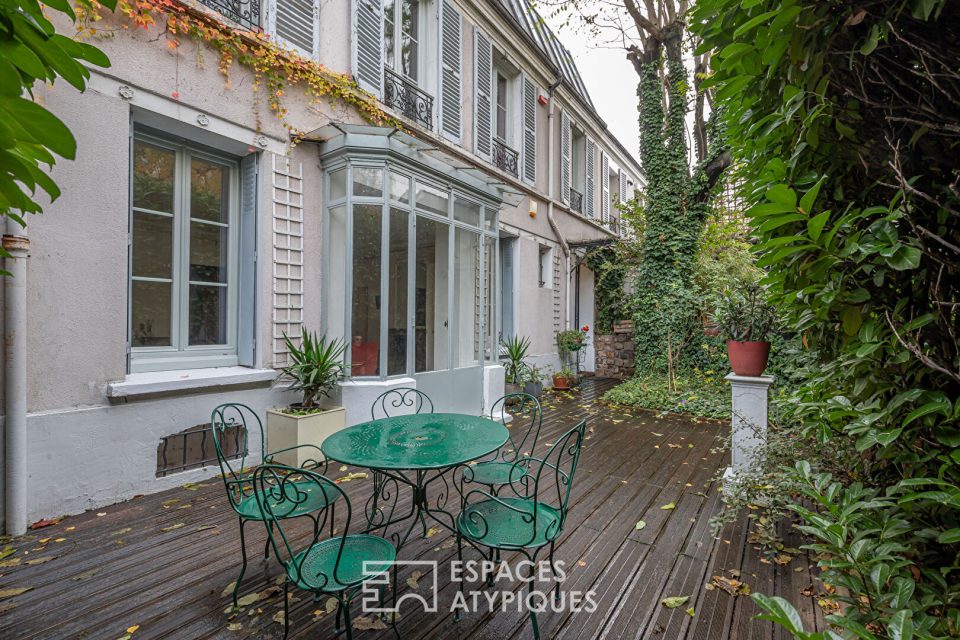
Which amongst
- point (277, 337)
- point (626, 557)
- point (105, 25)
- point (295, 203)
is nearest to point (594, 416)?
point (626, 557)

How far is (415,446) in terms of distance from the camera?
2234 mm

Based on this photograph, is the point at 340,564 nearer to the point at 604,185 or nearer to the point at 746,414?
the point at 746,414

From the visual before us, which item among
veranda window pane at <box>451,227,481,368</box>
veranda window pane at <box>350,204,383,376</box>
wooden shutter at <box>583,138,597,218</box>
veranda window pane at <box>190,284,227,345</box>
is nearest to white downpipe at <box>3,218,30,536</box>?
veranda window pane at <box>190,284,227,345</box>

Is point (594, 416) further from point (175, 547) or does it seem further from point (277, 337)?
point (175, 547)

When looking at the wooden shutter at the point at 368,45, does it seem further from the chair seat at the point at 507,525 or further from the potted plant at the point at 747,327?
the chair seat at the point at 507,525

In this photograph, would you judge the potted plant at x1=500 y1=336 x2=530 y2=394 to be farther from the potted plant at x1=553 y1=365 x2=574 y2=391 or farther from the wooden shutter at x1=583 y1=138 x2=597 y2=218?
the wooden shutter at x1=583 y1=138 x2=597 y2=218

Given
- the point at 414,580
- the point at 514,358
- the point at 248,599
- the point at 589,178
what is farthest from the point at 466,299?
the point at 589,178

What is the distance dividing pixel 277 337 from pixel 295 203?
1.38 metres

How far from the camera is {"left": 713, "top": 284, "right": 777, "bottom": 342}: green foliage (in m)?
3.41

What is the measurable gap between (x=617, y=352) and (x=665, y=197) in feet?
12.2

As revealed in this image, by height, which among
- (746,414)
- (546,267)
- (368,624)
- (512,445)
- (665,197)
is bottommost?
(368,624)

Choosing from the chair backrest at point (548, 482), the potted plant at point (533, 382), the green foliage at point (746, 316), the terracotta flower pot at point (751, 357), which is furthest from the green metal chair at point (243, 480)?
the potted plant at point (533, 382)

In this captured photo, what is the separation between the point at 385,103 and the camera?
5207 mm

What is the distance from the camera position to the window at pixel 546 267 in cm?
879
